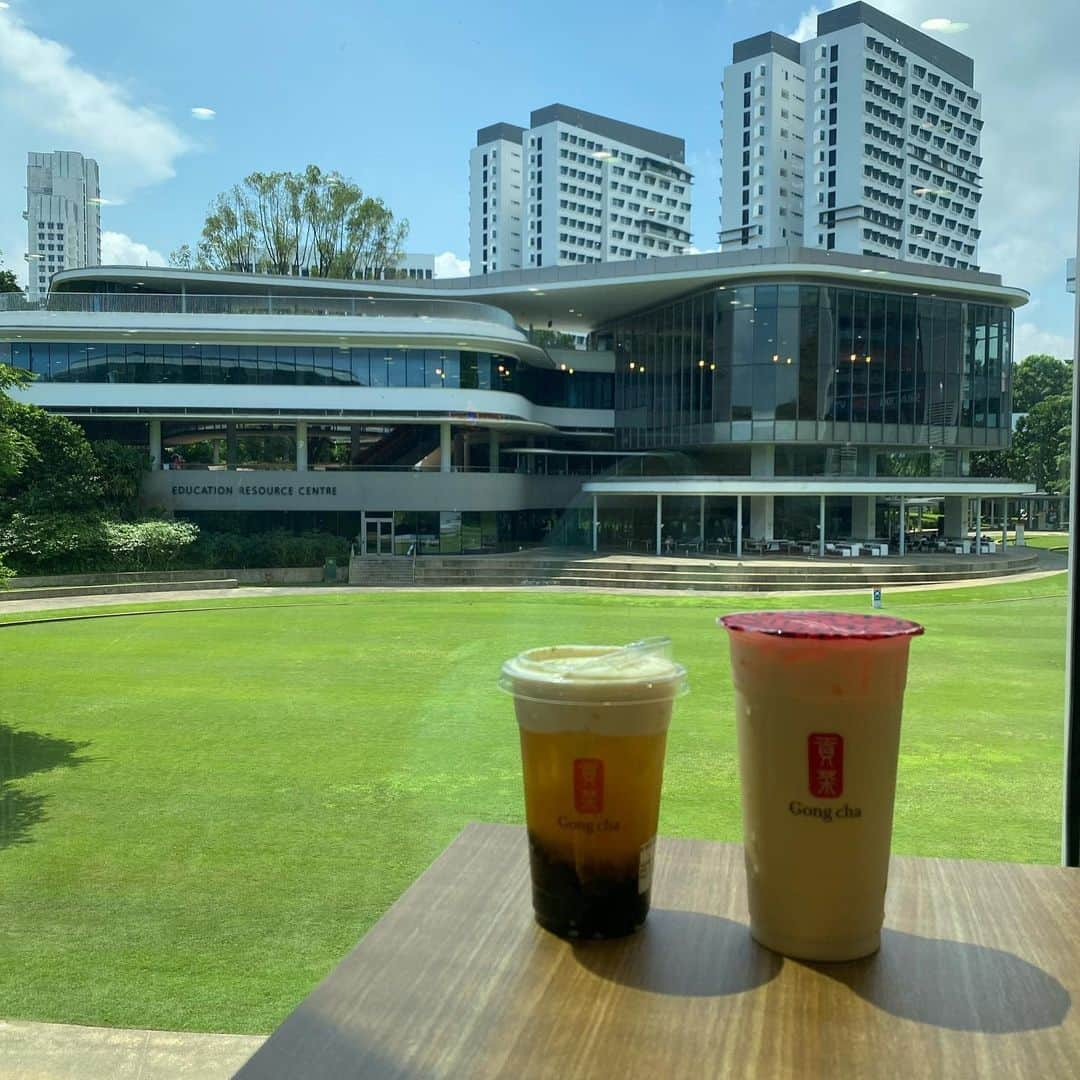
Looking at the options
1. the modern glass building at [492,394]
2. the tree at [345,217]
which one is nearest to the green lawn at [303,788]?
the tree at [345,217]

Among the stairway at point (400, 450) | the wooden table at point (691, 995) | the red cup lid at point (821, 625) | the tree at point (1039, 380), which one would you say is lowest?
the wooden table at point (691, 995)

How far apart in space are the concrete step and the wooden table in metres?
9.31

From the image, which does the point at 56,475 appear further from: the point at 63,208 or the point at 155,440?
the point at 63,208

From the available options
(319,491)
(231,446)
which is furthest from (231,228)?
(231,446)

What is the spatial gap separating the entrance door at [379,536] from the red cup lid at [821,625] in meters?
13.8

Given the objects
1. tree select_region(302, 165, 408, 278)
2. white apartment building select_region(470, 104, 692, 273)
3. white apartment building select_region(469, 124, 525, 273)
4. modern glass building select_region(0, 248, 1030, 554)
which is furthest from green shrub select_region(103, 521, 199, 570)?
white apartment building select_region(469, 124, 525, 273)

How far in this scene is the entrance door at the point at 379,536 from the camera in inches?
565

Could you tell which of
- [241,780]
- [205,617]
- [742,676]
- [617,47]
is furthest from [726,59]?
[205,617]

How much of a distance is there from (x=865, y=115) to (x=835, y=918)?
2268mm

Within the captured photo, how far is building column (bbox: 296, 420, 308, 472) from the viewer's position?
14.7 metres

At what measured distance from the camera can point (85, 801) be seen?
2.83 metres

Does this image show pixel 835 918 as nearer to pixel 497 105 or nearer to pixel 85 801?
pixel 497 105

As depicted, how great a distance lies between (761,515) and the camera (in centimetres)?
1430

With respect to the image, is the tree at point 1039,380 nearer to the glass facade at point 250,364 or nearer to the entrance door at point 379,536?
the entrance door at point 379,536
